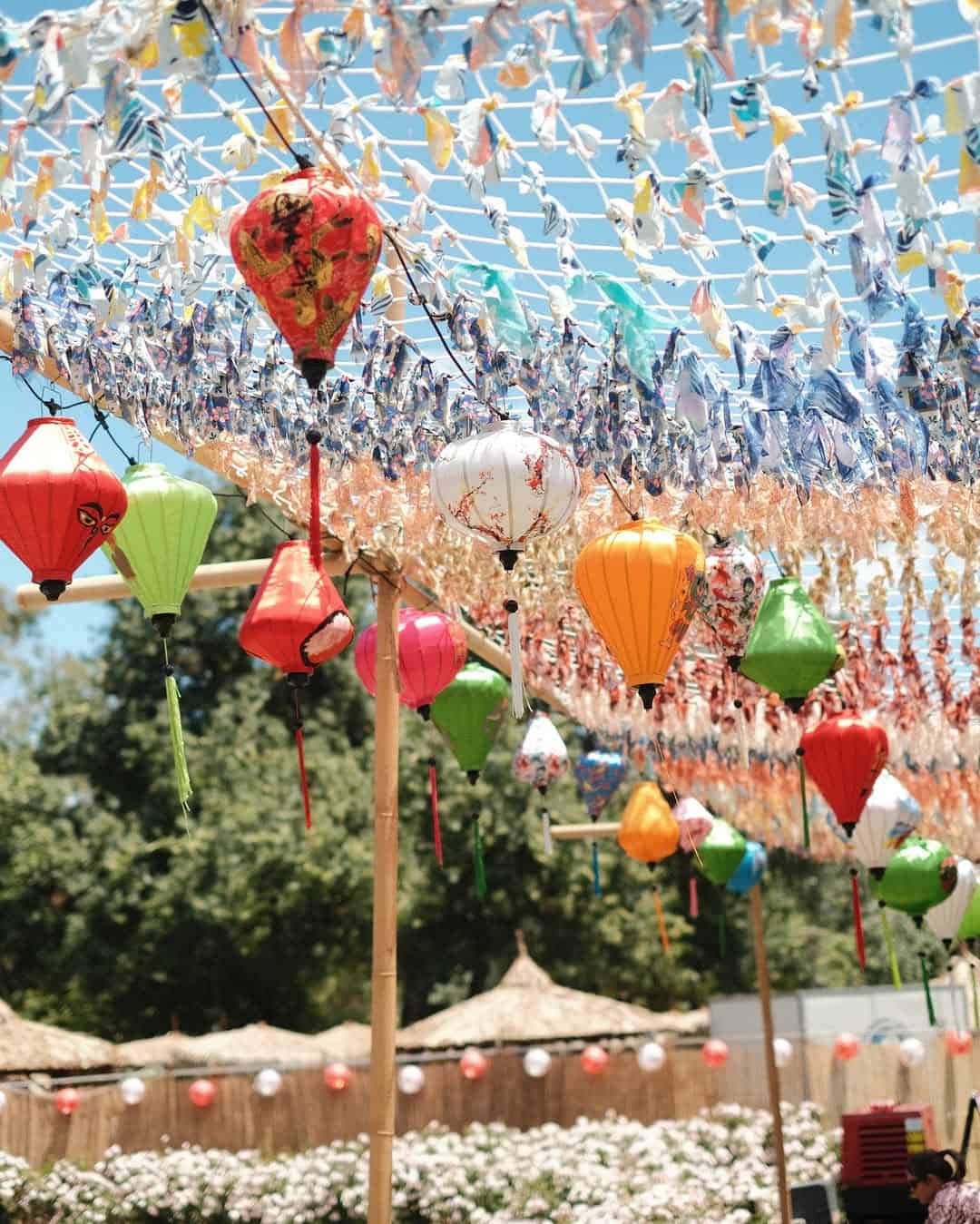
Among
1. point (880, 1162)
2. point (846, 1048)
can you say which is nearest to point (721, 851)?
point (880, 1162)

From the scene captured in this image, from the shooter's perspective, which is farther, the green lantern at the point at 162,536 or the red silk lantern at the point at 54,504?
the green lantern at the point at 162,536

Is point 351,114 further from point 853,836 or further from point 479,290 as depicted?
point 853,836

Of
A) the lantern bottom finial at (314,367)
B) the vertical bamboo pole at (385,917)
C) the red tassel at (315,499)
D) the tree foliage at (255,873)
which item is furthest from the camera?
the tree foliage at (255,873)

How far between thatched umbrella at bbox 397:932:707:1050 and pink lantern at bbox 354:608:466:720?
8.42m

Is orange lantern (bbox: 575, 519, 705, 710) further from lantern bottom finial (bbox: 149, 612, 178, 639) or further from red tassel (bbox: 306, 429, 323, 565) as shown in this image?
lantern bottom finial (bbox: 149, 612, 178, 639)

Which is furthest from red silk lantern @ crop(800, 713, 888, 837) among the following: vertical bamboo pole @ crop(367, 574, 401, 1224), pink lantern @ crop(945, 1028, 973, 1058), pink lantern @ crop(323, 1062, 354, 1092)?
pink lantern @ crop(323, 1062, 354, 1092)

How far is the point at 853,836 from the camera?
21.0 ft

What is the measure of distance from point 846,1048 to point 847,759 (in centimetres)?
786

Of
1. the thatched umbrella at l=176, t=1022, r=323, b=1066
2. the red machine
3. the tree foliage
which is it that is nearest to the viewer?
the red machine

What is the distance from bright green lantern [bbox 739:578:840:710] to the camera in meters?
3.98

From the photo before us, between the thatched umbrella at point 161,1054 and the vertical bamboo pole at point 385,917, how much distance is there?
9206 mm

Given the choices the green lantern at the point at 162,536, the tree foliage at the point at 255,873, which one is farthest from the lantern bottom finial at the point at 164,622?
the tree foliage at the point at 255,873

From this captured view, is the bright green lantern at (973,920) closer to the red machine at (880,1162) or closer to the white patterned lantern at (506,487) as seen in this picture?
the red machine at (880,1162)

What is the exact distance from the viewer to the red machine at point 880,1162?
28.6 ft
